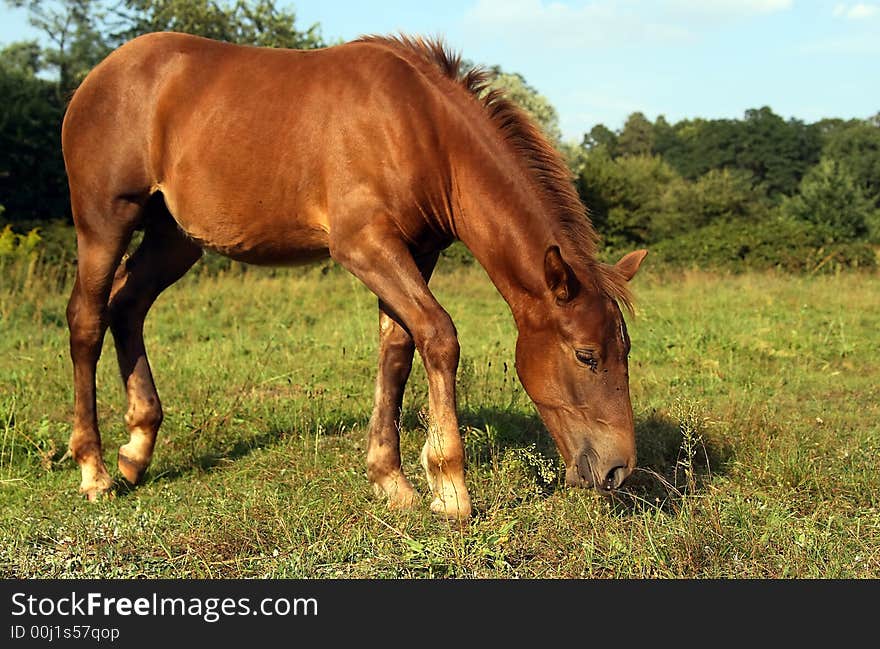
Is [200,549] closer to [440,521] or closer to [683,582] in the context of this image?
[440,521]

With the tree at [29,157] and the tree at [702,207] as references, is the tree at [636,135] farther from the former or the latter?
the tree at [29,157]

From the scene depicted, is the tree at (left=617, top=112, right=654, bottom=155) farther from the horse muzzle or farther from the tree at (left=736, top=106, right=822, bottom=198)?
the horse muzzle

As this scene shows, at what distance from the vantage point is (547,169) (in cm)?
412

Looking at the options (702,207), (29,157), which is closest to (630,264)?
(29,157)

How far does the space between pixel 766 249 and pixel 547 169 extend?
54.3 feet

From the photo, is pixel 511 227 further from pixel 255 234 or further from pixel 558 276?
→ pixel 255 234

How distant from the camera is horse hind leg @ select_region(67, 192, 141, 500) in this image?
5.01 metres

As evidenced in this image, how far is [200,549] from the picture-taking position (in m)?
3.65

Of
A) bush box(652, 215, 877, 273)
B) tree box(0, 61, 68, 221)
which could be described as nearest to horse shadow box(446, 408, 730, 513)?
bush box(652, 215, 877, 273)

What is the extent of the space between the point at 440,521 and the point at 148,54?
3218 millimetres

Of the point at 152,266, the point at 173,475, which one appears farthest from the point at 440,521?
the point at 152,266

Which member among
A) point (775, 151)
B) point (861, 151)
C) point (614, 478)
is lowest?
point (614, 478)

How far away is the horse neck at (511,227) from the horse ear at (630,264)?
34 centimetres

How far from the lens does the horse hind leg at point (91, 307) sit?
16.4 feet
